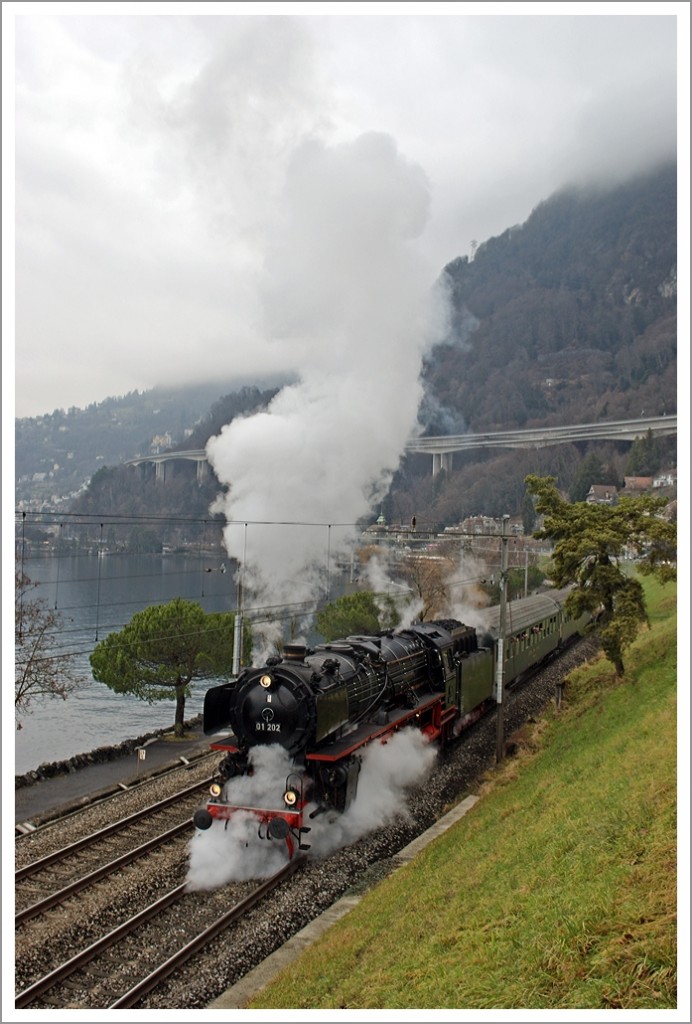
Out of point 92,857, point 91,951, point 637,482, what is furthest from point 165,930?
point 637,482

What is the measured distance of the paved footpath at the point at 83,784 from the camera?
14.6 meters

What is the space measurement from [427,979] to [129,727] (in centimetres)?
2888

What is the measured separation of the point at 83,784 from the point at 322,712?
9.99 metres

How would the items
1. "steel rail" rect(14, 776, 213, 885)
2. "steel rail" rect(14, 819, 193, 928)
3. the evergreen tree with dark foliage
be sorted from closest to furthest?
"steel rail" rect(14, 819, 193, 928)
"steel rail" rect(14, 776, 213, 885)
the evergreen tree with dark foliage

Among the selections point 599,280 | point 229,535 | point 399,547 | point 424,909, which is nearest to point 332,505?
point 229,535

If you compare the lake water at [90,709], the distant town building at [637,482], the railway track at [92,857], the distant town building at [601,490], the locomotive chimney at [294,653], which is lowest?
the lake water at [90,709]

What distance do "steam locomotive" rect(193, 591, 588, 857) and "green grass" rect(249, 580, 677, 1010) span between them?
1619 millimetres

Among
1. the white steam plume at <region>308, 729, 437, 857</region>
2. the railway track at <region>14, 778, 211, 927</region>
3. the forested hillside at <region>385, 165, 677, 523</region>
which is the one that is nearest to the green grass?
the white steam plume at <region>308, 729, 437, 857</region>

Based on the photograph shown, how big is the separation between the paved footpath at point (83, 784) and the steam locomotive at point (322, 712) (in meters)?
4.31

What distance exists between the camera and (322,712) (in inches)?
411

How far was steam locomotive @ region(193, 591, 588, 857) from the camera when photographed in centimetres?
1028

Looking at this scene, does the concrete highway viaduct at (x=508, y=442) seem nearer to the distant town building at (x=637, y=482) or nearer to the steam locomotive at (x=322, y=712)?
the distant town building at (x=637, y=482)

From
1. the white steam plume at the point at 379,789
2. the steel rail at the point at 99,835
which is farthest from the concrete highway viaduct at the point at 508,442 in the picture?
the steel rail at the point at 99,835

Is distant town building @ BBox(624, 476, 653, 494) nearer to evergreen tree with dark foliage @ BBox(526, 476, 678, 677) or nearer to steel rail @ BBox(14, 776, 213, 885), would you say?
evergreen tree with dark foliage @ BBox(526, 476, 678, 677)
